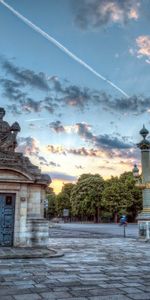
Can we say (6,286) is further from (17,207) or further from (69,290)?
(17,207)

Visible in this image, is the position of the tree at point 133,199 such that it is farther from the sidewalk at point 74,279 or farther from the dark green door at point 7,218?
the sidewalk at point 74,279

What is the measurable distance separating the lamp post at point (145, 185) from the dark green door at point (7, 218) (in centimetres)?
1086

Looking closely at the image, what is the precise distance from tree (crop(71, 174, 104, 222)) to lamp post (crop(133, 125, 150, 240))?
49.7m

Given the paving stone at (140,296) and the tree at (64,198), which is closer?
the paving stone at (140,296)

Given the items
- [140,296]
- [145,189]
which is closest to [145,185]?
[145,189]

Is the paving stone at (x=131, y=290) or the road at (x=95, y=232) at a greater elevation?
the paving stone at (x=131, y=290)

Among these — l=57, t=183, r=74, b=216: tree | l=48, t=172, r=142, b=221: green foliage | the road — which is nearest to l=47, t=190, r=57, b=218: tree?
l=57, t=183, r=74, b=216: tree

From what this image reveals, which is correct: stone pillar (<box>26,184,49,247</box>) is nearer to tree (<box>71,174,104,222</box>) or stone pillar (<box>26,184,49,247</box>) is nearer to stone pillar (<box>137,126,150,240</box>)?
stone pillar (<box>137,126,150,240</box>)

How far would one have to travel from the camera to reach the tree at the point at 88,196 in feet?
241

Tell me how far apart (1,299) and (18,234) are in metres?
8.74

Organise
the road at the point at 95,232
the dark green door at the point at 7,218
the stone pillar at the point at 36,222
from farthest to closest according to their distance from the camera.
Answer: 1. the road at the point at 95,232
2. the stone pillar at the point at 36,222
3. the dark green door at the point at 7,218

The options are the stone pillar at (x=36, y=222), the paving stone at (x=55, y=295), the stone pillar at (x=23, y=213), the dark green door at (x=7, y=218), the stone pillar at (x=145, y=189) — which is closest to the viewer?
the paving stone at (x=55, y=295)

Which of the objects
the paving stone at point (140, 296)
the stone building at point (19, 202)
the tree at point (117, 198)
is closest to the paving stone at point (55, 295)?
the paving stone at point (140, 296)

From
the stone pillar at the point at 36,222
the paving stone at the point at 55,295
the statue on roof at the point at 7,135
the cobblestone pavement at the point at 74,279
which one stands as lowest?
A: the cobblestone pavement at the point at 74,279
